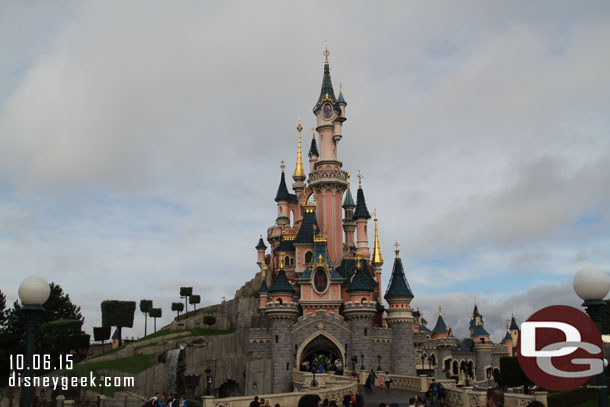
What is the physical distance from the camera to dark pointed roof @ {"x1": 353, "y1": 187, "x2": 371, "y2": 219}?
62.2 meters

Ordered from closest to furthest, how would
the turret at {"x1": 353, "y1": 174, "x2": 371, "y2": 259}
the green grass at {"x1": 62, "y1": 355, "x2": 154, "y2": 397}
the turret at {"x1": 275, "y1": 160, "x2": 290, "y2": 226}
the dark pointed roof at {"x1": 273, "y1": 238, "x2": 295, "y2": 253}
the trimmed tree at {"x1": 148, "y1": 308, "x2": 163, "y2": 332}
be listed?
the green grass at {"x1": 62, "y1": 355, "x2": 154, "y2": 397}, the dark pointed roof at {"x1": 273, "y1": 238, "x2": 295, "y2": 253}, the turret at {"x1": 353, "y1": 174, "x2": 371, "y2": 259}, the turret at {"x1": 275, "y1": 160, "x2": 290, "y2": 226}, the trimmed tree at {"x1": 148, "y1": 308, "x2": 163, "y2": 332}

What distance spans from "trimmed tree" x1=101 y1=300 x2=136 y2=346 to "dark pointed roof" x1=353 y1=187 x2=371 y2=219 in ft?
89.7

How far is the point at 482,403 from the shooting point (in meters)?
21.8

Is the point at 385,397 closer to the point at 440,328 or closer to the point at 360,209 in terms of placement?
the point at 360,209

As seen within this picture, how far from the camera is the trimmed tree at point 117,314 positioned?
60.6 meters

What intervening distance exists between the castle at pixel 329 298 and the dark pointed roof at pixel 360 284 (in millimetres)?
87

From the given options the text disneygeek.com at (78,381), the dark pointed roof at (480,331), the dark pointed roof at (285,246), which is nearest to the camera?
the text disneygeek.com at (78,381)

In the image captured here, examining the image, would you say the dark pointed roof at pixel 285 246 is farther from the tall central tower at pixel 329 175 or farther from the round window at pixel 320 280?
the round window at pixel 320 280

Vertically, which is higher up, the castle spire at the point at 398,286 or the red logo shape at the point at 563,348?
the castle spire at the point at 398,286

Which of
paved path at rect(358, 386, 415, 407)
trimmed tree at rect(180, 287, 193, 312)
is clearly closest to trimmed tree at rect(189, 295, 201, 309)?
trimmed tree at rect(180, 287, 193, 312)

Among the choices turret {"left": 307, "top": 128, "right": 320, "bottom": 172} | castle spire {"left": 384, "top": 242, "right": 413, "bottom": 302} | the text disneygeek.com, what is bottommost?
the text disneygeek.com

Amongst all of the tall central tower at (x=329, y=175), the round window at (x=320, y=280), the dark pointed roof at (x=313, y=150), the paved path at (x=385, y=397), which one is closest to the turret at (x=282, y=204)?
the dark pointed roof at (x=313, y=150)

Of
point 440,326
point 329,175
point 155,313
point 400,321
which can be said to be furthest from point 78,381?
point 440,326

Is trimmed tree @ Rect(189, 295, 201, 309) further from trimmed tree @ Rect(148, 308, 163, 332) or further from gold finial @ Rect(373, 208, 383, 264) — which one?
gold finial @ Rect(373, 208, 383, 264)
